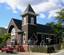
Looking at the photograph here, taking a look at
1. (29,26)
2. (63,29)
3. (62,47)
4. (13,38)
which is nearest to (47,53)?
(62,47)

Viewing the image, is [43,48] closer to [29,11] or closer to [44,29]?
[29,11]

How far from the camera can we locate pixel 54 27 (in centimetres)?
6166

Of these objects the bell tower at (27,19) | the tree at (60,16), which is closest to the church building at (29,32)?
the bell tower at (27,19)

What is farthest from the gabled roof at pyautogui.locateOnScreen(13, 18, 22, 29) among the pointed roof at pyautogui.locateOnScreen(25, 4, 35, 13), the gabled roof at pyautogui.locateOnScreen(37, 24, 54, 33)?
the gabled roof at pyautogui.locateOnScreen(37, 24, 54, 33)

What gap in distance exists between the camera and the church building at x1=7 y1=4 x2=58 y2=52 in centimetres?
5247

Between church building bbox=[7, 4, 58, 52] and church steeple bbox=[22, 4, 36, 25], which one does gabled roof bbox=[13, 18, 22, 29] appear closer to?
church building bbox=[7, 4, 58, 52]

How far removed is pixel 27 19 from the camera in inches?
2110

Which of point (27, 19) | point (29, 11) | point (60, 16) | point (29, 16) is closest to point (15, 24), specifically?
point (27, 19)

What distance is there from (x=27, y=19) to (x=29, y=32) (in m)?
3.36

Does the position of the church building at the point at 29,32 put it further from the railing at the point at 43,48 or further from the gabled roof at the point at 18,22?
the railing at the point at 43,48

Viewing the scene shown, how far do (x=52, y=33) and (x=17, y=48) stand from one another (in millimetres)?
13456

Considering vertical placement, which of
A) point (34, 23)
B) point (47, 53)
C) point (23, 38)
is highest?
point (34, 23)

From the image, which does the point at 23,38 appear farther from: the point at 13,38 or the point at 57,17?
the point at 57,17

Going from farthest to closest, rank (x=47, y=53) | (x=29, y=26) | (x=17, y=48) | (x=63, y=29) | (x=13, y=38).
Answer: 1. (x=63, y=29)
2. (x=13, y=38)
3. (x=29, y=26)
4. (x=17, y=48)
5. (x=47, y=53)
